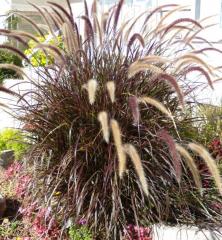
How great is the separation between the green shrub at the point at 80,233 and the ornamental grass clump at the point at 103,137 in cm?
6

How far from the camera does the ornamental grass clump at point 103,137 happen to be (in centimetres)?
363

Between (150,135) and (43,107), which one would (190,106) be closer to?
(150,135)

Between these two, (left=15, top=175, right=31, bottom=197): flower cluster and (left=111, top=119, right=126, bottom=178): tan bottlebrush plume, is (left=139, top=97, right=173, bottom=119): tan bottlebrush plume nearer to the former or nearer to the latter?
(left=111, top=119, right=126, bottom=178): tan bottlebrush plume

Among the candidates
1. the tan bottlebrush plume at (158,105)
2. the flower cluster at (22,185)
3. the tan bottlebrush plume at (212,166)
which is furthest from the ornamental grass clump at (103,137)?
the tan bottlebrush plume at (212,166)

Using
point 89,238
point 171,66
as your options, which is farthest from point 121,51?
point 89,238

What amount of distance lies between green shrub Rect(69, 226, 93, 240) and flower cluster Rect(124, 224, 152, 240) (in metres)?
0.29

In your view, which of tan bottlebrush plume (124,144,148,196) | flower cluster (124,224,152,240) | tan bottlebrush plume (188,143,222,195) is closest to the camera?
tan bottlebrush plume (124,144,148,196)

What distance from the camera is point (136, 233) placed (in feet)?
11.8

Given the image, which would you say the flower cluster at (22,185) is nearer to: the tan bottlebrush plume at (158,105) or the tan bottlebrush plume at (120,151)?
the tan bottlebrush plume at (120,151)

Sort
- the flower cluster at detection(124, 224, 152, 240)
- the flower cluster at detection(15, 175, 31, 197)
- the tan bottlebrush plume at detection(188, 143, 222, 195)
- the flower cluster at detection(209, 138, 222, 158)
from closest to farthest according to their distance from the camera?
the tan bottlebrush plume at detection(188, 143, 222, 195), the flower cluster at detection(124, 224, 152, 240), the flower cluster at detection(15, 175, 31, 197), the flower cluster at detection(209, 138, 222, 158)

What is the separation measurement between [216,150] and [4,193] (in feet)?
6.67

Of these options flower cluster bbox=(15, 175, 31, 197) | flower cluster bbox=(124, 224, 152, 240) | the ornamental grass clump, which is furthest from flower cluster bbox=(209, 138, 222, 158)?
flower cluster bbox=(15, 175, 31, 197)

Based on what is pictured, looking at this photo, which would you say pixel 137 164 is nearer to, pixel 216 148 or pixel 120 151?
pixel 120 151

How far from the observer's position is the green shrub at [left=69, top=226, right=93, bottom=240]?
11.9 feet
